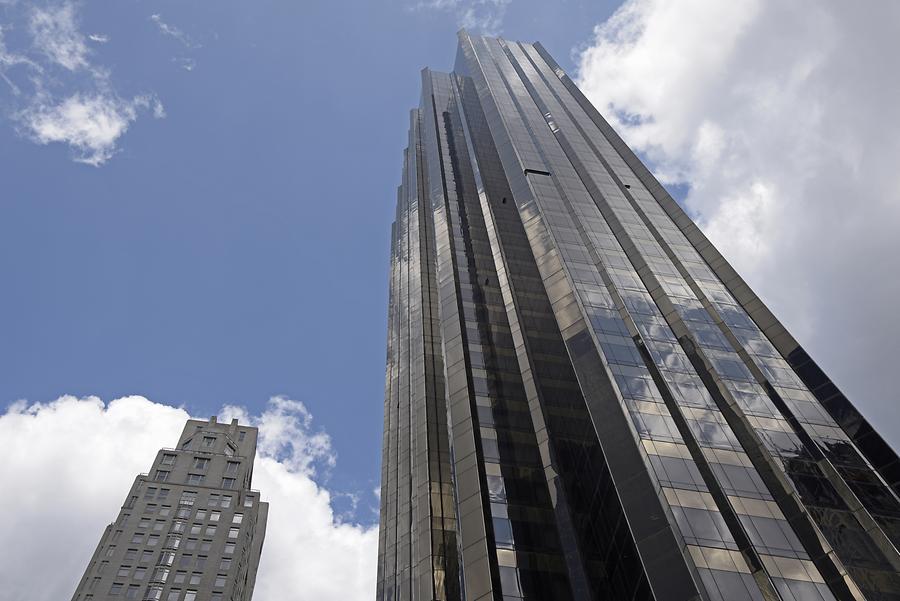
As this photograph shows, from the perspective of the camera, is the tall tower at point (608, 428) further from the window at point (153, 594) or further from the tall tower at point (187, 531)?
the window at point (153, 594)

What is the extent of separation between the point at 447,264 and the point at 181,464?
164 ft

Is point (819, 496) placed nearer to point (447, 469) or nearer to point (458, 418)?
point (458, 418)

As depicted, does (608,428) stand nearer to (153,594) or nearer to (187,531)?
(153,594)

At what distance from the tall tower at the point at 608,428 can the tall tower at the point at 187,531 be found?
66.5 feet

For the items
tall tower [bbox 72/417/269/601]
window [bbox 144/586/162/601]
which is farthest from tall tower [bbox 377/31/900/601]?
window [bbox 144/586/162/601]

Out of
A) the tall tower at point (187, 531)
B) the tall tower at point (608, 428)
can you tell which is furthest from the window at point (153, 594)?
the tall tower at point (608, 428)

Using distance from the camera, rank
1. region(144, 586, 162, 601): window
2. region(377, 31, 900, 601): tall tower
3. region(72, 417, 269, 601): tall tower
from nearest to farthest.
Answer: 1. region(377, 31, 900, 601): tall tower
2. region(144, 586, 162, 601): window
3. region(72, 417, 269, 601): tall tower

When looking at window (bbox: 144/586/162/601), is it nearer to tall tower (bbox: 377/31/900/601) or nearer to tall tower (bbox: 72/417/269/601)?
tall tower (bbox: 72/417/269/601)

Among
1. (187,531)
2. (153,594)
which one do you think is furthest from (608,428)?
(187,531)

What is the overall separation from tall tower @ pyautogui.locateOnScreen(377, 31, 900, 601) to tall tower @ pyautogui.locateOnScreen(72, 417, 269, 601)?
66.5 ft

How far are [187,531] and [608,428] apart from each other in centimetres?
6528

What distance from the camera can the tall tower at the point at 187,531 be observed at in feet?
→ 281

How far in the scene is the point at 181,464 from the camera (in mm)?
103562

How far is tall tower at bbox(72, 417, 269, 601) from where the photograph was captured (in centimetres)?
8556
